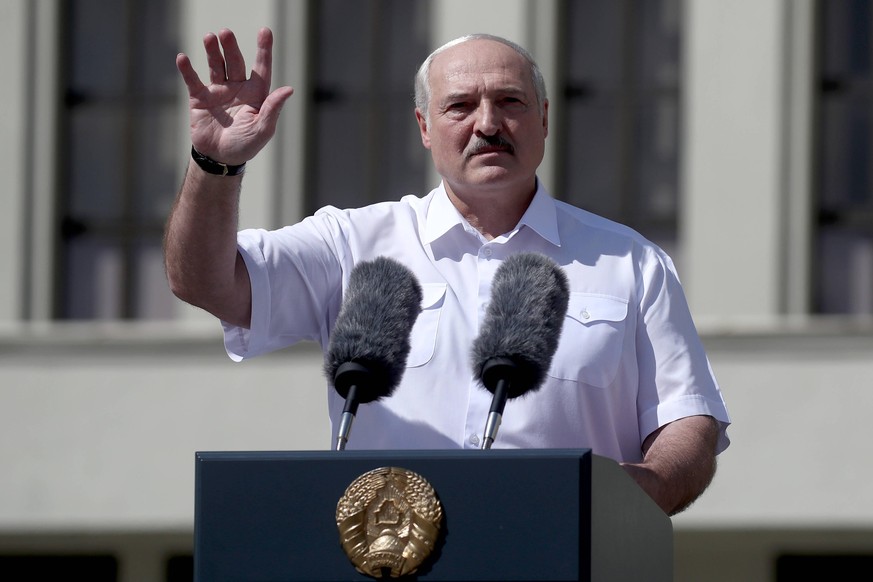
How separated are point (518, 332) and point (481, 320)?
0.36 meters

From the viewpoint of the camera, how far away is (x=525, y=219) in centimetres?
342

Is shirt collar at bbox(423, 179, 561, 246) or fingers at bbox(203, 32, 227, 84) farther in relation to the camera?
shirt collar at bbox(423, 179, 561, 246)

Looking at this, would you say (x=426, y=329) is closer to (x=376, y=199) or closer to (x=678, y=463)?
(x=678, y=463)

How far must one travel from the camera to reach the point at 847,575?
9.57 m

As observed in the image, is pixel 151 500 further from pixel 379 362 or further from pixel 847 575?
pixel 379 362

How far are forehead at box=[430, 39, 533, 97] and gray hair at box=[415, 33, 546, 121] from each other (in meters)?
0.01

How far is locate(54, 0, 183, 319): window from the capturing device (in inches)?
404

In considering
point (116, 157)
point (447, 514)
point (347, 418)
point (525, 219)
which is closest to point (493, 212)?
point (525, 219)

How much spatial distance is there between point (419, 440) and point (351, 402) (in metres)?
0.45

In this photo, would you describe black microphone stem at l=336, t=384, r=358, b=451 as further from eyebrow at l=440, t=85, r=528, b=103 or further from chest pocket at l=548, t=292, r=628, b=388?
eyebrow at l=440, t=85, r=528, b=103

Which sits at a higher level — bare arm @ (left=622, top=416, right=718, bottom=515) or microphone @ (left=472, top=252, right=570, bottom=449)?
microphone @ (left=472, top=252, right=570, bottom=449)

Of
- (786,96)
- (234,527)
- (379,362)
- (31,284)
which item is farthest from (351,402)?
(31,284)

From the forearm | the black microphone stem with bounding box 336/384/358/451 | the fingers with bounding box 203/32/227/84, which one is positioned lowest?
the black microphone stem with bounding box 336/384/358/451

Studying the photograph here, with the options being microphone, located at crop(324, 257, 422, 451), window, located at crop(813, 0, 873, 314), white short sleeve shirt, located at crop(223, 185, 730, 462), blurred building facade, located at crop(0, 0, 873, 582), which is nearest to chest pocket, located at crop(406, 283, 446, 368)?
white short sleeve shirt, located at crop(223, 185, 730, 462)
